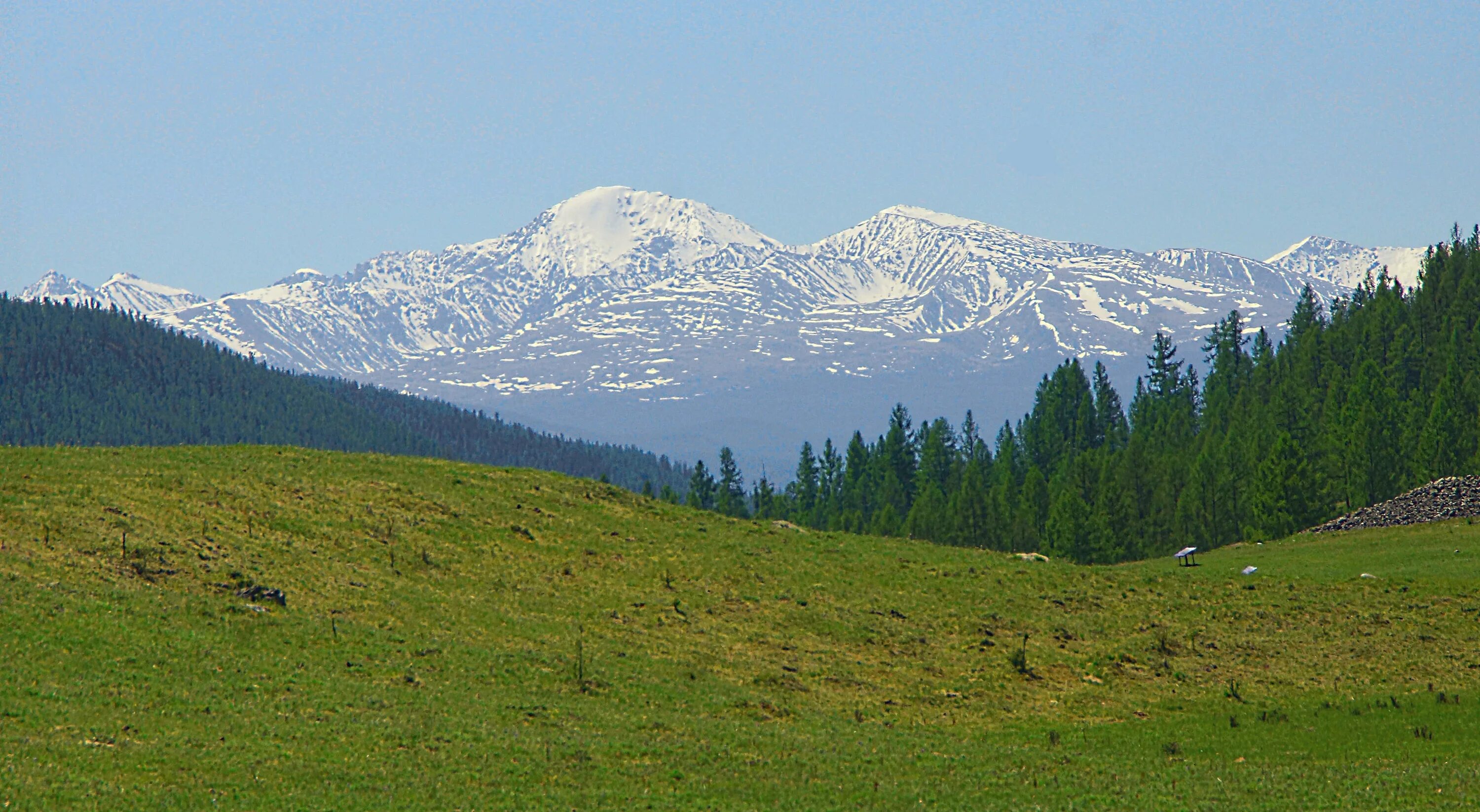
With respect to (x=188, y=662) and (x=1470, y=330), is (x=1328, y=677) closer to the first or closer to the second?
(x=188, y=662)

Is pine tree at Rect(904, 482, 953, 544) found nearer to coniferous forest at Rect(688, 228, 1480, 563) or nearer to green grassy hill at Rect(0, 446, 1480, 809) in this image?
coniferous forest at Rect(688, 228, 1480, 563)

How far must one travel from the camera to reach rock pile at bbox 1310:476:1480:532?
82188mm

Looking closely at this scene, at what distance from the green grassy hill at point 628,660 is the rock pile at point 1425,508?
1604 cm

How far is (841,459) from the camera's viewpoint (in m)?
200

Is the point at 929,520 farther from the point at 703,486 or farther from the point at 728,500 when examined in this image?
the point at 703,486

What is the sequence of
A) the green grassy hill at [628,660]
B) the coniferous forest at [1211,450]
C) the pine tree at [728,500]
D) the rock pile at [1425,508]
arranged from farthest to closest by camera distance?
the pine tree at [728,500] → the coniferous forest at [1211,450] → the rock pile at [1425,508] → the green grassy hill at [628,660]

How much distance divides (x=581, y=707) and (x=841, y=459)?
16511 centimetres

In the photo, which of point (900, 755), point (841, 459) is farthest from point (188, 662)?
point (841, 459)

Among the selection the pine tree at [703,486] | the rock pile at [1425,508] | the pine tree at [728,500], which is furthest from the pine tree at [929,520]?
the rock pile at [1425,508]

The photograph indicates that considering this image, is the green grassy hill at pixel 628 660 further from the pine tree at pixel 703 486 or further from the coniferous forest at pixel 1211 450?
the pine tree at pixel 703 486

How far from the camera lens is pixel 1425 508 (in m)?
83.9

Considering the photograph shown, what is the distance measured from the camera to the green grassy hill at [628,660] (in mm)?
28391

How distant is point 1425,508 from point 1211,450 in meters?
46.0

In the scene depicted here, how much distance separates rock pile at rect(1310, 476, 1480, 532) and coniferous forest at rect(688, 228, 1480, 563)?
16.7m
